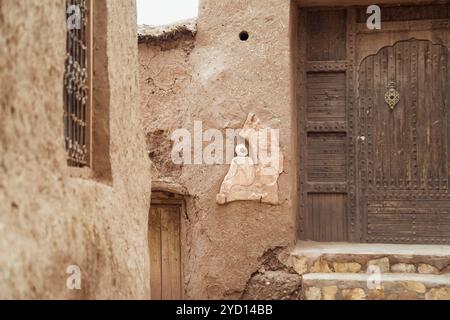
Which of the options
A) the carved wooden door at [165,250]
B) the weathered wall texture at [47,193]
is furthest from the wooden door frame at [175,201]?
the weathered wall texture at [47,193]

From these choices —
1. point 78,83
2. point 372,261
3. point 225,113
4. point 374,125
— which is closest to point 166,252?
point 225,113

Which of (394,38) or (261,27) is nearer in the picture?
(261,27)

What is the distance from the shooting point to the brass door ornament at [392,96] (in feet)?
20.1

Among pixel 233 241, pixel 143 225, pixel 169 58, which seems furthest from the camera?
pixel 169 58

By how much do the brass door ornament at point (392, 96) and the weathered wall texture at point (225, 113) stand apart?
3.55ft

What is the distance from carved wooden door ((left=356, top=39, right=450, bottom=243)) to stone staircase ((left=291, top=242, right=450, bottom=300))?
495 millimetres

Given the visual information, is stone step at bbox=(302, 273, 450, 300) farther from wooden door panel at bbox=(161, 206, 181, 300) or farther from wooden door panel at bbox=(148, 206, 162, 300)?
wooden door panel at bbox=(148, 206, 162, 300)

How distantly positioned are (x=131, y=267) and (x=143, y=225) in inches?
16.7

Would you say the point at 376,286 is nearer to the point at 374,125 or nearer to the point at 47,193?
the point at 374,125

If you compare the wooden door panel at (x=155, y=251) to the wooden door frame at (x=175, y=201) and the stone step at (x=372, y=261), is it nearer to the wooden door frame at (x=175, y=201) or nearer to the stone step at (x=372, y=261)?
the wooden door frame at (x=175, y=201)

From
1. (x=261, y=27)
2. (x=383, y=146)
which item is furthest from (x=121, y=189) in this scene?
(x=383, y=146)

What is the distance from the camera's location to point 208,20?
579 cm

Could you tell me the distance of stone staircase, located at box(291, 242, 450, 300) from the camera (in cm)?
502
